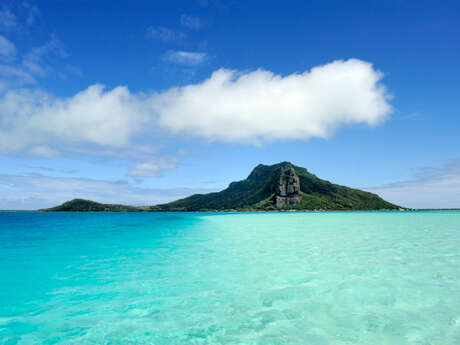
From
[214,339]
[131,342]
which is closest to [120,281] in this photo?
[131,342]

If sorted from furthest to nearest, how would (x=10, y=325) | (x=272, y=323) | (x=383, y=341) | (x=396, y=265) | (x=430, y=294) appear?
(x=396, y=265), (x=430, y=294), (x=10, y=325), (x=272, y=323), (x=383, y=341)

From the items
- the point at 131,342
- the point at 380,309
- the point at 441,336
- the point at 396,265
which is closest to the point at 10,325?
the point at 131,342

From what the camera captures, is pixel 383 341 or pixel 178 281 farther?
pixel 178 281

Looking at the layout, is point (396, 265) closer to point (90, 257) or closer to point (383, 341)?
point (383, 341)

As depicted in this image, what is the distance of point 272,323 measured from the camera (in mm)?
8633

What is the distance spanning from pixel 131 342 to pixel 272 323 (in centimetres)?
415

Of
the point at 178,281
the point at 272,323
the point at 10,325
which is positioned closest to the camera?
the point at 272,323

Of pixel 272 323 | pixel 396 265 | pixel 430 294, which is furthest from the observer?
pixel 396 265

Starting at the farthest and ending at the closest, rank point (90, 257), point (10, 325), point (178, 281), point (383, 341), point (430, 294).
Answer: point (90, 257) < point (178, 281) < point (430, 294) < point (10, 325) < point (383, 341)

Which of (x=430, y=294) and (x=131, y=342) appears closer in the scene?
(x=131, y=342)

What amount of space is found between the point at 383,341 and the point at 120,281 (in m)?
11.9

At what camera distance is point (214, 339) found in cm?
764

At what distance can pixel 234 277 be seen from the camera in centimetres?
1437

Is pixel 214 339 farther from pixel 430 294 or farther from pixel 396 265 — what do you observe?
pixel 396 265
